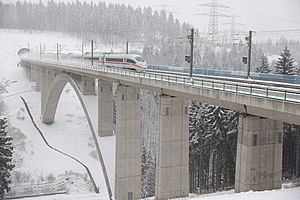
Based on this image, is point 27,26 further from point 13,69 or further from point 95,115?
point 95,115

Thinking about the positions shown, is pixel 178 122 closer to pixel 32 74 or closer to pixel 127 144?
pixel 127 144

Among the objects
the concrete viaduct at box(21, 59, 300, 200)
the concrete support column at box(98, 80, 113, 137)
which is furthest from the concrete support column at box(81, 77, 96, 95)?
the concrete support column at box(98, 80, 113, 137)

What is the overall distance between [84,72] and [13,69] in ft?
214

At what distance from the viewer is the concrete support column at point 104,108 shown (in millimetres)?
39250

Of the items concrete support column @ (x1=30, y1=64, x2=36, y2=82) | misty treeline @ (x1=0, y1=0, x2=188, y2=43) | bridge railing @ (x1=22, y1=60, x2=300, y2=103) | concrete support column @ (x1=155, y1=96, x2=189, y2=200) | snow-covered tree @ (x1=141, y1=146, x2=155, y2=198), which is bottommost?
snow-covered tree @ (x1=141, y1=146, x2=155, y2=198)

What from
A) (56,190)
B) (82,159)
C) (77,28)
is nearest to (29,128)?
(82,159)

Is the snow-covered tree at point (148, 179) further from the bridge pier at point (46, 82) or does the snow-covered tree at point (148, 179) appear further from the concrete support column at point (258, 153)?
the concrete support column at point (258, 153)

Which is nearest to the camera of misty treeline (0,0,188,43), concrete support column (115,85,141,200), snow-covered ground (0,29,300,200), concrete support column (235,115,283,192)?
concrete support column (235,115,283,192)

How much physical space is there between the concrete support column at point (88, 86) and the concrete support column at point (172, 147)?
1788 centimetres

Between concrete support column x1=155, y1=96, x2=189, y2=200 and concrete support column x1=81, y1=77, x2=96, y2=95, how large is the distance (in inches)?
704

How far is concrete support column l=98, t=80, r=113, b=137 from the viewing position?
129 feet

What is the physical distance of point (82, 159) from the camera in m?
50.3

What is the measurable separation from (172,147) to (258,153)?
859 cm

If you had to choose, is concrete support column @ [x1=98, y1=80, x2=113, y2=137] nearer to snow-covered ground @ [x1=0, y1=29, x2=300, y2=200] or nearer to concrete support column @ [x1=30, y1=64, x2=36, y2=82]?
snow-covered ground @ [x1=0, y1=29, x2=300, y2=200]
